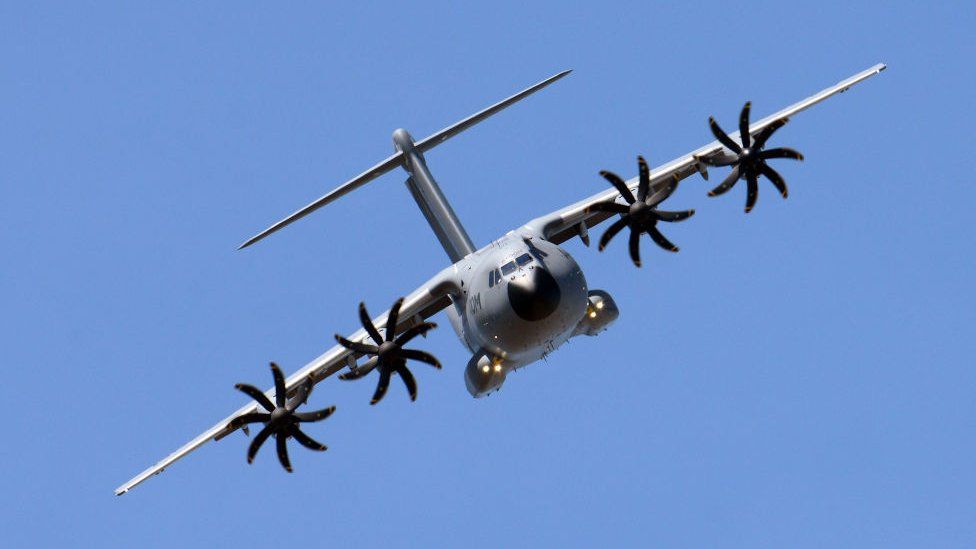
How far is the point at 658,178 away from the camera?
40562 mm

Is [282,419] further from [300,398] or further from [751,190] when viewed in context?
[751,190]

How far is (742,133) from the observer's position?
127 feet

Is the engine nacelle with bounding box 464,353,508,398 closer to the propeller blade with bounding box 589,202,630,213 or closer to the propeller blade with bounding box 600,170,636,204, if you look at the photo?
the propeller blade with bounding box 589,202,630,213

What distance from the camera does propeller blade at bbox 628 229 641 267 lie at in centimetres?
3781

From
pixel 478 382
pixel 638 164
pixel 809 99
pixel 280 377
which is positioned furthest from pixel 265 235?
pixel 809 99

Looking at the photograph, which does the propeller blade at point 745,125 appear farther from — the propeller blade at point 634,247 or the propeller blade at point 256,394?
the propeller blade at point 256,394

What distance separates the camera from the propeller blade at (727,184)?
126 feet

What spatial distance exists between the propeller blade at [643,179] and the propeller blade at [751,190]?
3.24 meters

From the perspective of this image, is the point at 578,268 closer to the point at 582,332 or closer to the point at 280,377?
the point at 582,332

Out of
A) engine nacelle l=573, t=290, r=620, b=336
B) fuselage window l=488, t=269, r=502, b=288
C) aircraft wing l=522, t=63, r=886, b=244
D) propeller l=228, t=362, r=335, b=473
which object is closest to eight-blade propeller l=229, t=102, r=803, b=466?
propeller l=228, t=362, r=335, b=473

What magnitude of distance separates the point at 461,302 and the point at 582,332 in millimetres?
3828

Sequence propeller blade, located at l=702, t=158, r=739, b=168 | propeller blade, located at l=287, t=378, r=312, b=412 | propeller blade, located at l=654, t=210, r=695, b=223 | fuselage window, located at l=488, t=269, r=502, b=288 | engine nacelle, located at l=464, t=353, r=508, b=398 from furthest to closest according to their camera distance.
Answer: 1. propeller blade, located at l=702, t=158, r=739, b=168
2. propeller blade, located at l=287, t=378, r=312, b=412
3. engine nacelle, located at l=464, t=353, r=508, b=398
4. propeller blade, located at l=654, t=210, r=695, b=223
5. fuselage window, located at l=488, t=269, r=502, b=288

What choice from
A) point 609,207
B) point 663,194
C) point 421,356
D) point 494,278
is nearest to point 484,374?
point 421,356

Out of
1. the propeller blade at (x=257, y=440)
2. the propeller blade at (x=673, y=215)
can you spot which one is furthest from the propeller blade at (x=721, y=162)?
the propeller blade at (x=257, y=440)
